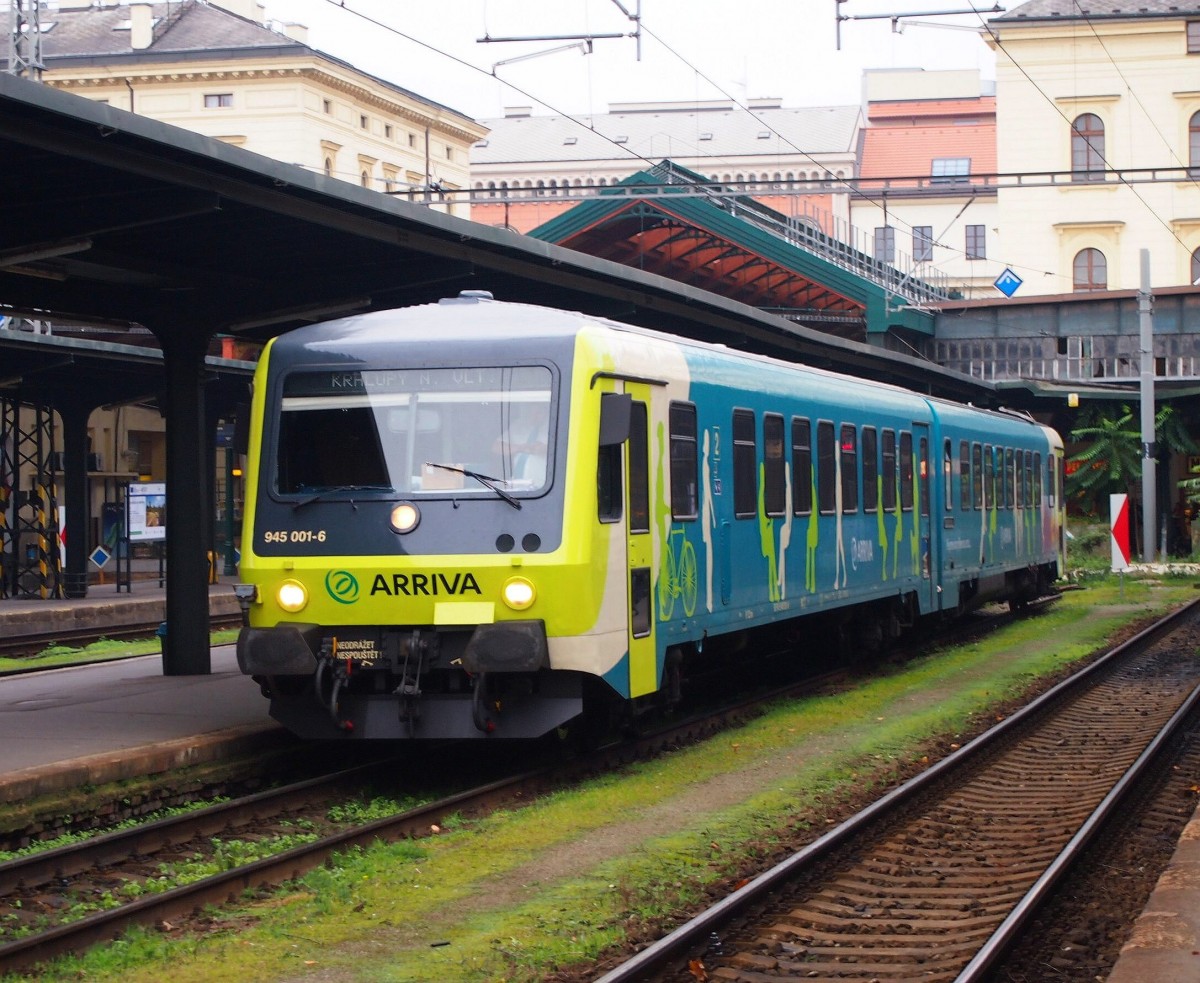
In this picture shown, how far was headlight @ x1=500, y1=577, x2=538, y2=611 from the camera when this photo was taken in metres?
10.7

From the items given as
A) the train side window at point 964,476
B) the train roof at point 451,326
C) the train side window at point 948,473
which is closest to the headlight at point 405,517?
the train roof at point 451,326

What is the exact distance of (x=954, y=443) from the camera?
21578 mm

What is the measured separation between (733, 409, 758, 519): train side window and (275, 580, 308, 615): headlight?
4.02 metres

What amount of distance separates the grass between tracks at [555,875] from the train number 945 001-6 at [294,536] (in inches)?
87.9

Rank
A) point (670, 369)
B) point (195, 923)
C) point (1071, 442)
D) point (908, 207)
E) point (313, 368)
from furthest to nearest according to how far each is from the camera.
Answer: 1. point (908, 207)
2. point (1071, 442)
3. point (670, 369)
4. point (313, 368)
5. point (195, 923)

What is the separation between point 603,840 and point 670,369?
4159 millimetres

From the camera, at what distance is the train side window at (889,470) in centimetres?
1839

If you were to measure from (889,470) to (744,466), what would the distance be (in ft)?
15.9

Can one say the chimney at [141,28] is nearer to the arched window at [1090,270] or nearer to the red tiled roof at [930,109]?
the arched window at [1090,270]

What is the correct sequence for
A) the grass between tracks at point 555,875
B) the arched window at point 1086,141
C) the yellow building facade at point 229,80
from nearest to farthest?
the grass between tracks at point 555,875 < the yellow building facade at point 229,80 < the arched window at point 1086,141

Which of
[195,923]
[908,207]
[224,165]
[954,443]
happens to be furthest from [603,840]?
[908,207]

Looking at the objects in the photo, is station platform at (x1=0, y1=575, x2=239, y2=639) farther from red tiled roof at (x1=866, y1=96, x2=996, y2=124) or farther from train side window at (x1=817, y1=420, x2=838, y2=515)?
red tiled roof at (x1=866, y1=96, x2=996, y2=124)

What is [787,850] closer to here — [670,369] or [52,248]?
[670,369]

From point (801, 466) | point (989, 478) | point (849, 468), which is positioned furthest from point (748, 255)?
point (801, 466)
